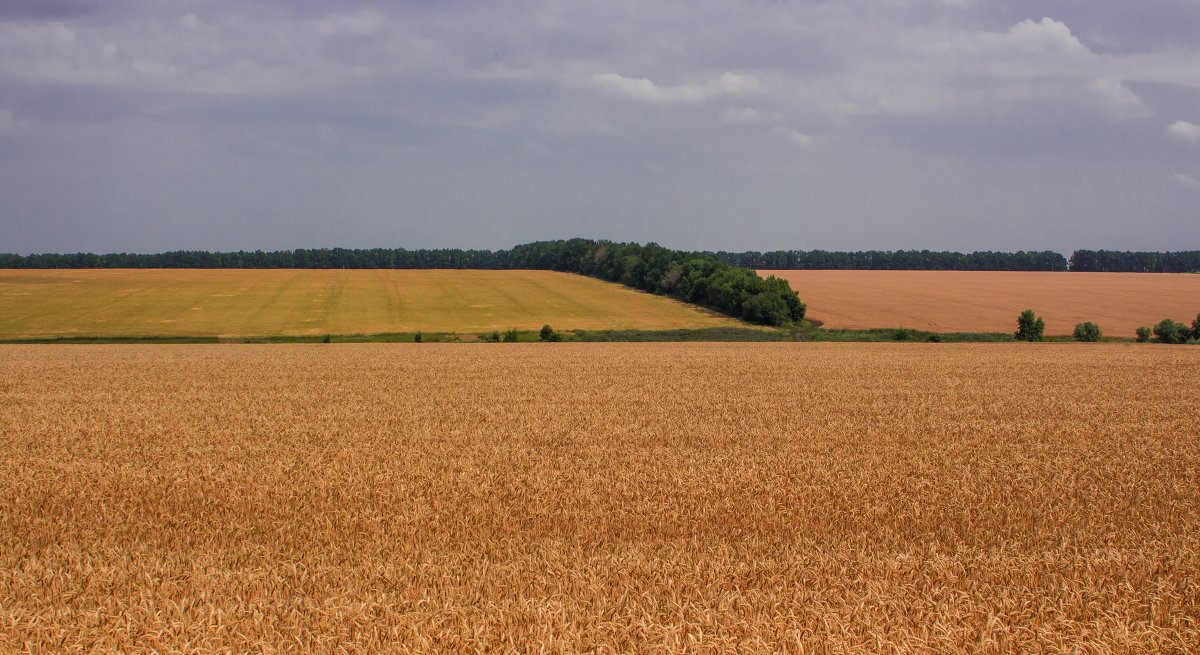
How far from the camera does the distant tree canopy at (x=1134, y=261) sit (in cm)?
15900

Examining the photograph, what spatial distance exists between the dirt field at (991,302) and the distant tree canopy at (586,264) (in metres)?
5.80

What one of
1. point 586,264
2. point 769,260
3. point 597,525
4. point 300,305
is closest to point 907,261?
point 769,260

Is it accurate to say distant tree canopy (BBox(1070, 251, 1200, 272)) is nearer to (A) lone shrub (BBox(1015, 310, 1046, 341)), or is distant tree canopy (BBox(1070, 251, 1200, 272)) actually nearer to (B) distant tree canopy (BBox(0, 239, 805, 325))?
(B) distant tree canopy (BBox(0, 239, 805, 325))

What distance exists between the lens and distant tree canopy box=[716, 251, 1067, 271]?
161250mm

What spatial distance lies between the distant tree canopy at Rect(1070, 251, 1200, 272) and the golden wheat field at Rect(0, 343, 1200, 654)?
539ft

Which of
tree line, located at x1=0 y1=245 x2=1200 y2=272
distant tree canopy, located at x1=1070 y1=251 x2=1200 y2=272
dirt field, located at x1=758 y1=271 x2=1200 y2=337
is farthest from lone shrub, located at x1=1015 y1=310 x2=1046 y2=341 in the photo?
distant tree canopy, located at x1=1070 y1=251 x2=1200 y2=272

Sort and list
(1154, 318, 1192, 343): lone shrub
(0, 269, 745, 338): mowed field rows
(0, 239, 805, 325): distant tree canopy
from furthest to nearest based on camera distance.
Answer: (0, 239, 805, 325): distant tree canopy, (0, 269, 745, 338): mowed field rows, (1154, 318, 1192, 343): lone shrub

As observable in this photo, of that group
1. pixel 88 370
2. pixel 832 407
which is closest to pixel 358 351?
pixel 88 370

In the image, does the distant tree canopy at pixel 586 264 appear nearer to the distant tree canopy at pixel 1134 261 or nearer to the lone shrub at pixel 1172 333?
the lone shrub at pixel 1172 333

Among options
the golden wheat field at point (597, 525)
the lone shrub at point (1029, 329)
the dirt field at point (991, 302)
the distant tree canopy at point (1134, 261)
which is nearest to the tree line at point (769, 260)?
the distant tree canopy at point (1134, 261)

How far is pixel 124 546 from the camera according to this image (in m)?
8.22

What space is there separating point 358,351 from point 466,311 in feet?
100

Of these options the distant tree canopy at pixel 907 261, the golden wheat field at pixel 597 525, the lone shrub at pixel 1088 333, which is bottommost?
the golden wheat field at pixel 597 525

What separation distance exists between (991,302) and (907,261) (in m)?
90.1
